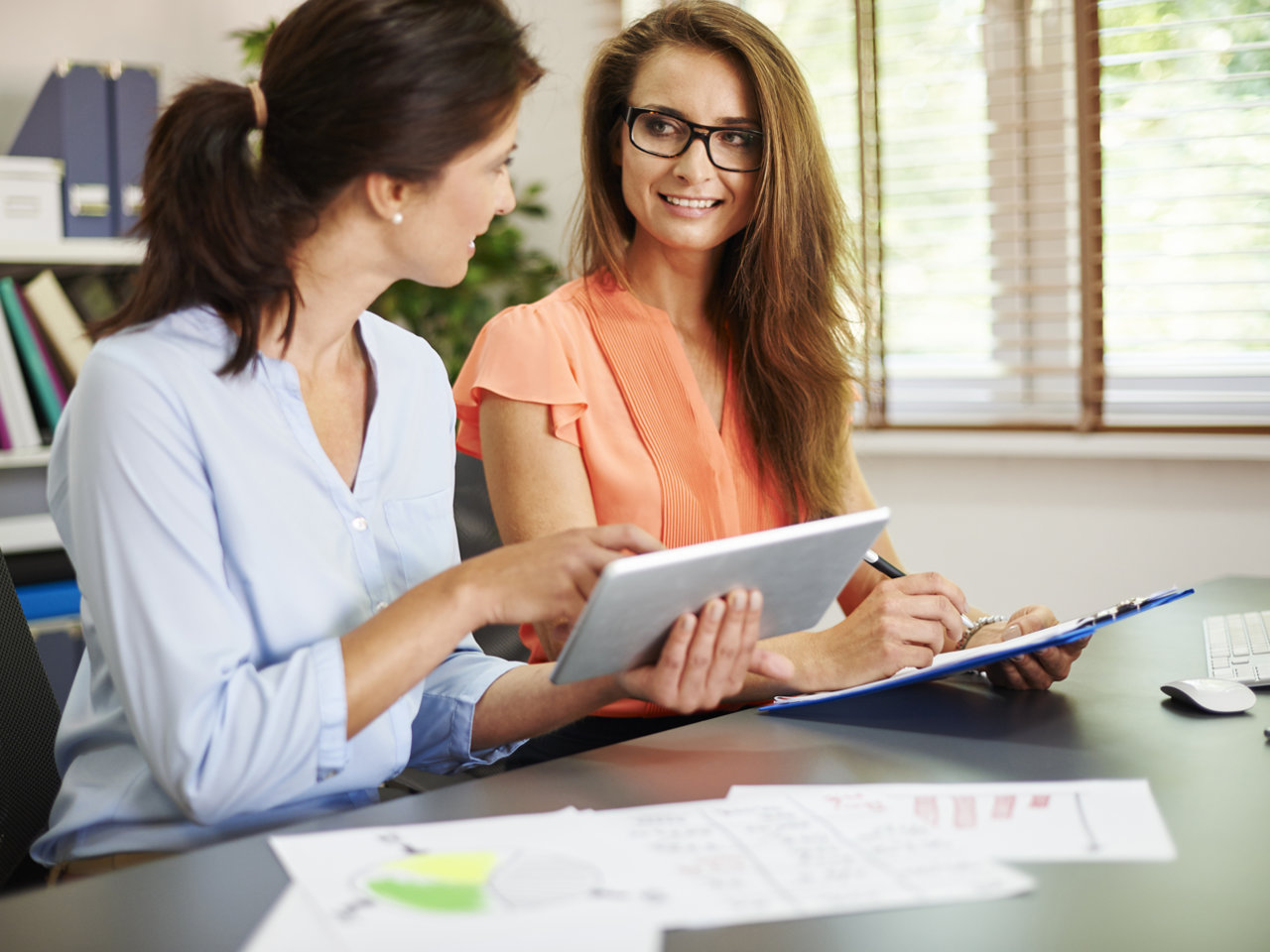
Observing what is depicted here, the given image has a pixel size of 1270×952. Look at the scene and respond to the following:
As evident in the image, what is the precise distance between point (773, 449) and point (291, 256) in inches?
28.8

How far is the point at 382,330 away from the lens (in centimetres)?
117

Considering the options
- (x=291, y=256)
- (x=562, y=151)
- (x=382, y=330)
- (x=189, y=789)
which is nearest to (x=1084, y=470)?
(x=562, y=151)

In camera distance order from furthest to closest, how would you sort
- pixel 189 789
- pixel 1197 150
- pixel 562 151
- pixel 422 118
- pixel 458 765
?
pixel 562 151 < pixel 1197 150 < pixel 458 765 < pixel 422 118 < pixel 189 789

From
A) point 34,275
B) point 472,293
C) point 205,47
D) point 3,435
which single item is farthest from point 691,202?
point 205,47

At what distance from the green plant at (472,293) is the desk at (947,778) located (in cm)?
201

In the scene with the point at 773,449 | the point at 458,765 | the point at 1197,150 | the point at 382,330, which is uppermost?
the point at 1197,150

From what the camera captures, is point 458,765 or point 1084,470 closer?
point 458,765

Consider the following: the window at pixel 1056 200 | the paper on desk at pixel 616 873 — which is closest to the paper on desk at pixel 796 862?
the paper on desk at pixel 616 873

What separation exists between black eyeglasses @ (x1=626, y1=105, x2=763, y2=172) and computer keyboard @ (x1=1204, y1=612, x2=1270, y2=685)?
763 millimetres

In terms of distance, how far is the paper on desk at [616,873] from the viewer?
23.7 inches

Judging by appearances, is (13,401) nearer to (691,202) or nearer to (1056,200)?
(691,202)

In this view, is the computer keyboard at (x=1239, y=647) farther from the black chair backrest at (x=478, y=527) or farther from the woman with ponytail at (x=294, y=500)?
the black chair backrest at (x=478, y=527)

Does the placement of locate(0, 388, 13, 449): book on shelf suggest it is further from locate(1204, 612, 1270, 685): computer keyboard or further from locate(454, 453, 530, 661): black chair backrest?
locate(1204, 612, 1270, 685): computer keyboard

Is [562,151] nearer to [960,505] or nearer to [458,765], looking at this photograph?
[960,505]
